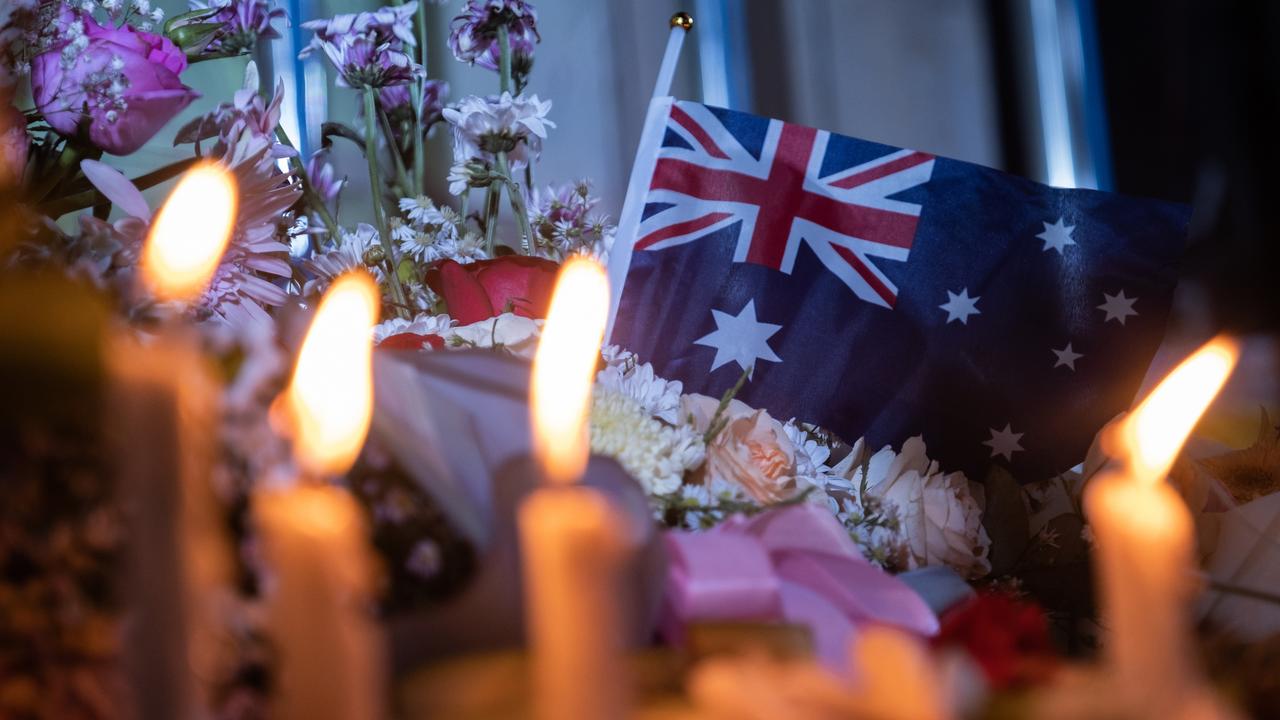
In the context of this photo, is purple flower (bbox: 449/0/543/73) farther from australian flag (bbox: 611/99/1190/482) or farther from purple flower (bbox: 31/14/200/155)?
purple flower (bbox: 31/14/200/155)

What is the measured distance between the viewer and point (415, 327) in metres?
0.68

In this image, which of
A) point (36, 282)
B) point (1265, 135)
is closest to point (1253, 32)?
point (1265, 135)

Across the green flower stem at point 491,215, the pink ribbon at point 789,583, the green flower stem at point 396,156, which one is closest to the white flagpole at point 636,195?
the green flower stem at point 491,215

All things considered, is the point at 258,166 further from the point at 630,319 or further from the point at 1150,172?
the point at 1150,172

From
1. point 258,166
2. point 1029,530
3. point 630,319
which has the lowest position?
point 1029,530

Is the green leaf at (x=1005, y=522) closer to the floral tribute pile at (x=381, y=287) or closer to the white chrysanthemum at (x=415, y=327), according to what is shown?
the floral tribute pile at (x=381, y=287)

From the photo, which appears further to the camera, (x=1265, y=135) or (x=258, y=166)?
(x=1265, y=135)

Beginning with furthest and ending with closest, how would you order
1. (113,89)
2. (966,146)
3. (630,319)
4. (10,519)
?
1. (966,146)
2. (630,319)
3. (113,89)
4. (10,519)

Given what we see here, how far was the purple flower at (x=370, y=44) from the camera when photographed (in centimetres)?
83

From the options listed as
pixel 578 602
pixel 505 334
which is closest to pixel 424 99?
pixel 505 334

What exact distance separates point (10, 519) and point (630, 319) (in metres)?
0.50

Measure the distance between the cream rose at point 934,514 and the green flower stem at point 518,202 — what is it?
34 centimetres

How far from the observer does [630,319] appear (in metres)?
0.77

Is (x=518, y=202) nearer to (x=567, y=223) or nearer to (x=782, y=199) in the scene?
(x=567, y=223)
